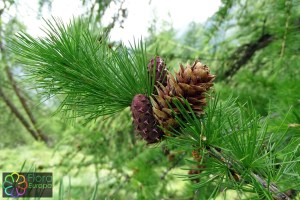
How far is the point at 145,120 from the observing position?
2.28 ft

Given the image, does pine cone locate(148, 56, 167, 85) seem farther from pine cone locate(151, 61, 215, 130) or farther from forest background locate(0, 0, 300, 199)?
forest background locate(0, 0, 300, 199)

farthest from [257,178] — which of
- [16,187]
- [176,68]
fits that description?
[176,68]

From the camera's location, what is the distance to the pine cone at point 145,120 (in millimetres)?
694

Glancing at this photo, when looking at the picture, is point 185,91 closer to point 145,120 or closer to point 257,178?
point 145,120

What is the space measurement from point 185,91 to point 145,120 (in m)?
0.10

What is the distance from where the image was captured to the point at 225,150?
25.4 inches

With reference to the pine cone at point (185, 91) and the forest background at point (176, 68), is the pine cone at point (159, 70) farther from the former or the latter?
the forest background at point (176, 68)

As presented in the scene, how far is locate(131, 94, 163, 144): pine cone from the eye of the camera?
0.69 metres

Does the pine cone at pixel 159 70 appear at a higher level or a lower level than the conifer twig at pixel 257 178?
higher

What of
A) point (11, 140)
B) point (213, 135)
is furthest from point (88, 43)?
point (11, 140)

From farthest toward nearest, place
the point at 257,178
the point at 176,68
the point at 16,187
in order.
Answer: the point at 176,68 < the point at 16,187 < the point at 257,178

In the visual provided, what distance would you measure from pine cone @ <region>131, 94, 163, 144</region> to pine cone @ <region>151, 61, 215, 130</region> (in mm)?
29

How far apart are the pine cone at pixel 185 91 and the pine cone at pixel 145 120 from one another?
0.03m

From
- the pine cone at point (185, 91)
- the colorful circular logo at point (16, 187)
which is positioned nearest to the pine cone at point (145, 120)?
the pine cone at point (185, 91)
